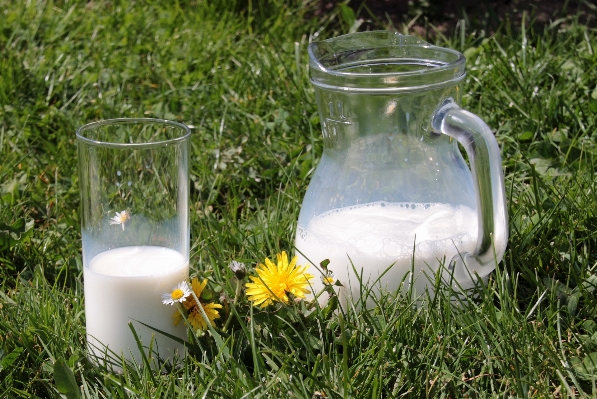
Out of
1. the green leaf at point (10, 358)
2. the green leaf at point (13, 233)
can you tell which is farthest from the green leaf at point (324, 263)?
the green leaf at point (13, 233)

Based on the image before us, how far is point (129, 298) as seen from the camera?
1.58m

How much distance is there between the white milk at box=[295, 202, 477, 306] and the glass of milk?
310mm

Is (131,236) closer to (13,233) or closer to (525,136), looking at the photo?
(13,233)

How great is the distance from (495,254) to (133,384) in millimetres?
767

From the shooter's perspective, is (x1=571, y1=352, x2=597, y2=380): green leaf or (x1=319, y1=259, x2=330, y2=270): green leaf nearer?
(x1=571, y1=352, x2=597, y2=380): green leaf

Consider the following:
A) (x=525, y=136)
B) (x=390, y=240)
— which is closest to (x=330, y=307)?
(x=390, y=240)

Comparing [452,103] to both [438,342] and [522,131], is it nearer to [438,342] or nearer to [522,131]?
[438,342]

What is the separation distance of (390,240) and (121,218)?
1.87ft

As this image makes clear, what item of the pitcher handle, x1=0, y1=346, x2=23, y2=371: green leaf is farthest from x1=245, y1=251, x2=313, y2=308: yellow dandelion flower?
x1=0, y1=346, x2=23, y2=371: green leaf

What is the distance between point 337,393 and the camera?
136cm

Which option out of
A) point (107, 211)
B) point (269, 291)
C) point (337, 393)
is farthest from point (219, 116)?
point (337, 393)

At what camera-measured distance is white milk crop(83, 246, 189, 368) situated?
1.58 m

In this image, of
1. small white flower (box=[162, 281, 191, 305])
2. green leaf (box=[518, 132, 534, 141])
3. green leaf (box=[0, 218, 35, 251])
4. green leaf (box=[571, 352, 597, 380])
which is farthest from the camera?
green leaf (box=[518, 132, 534, 141])

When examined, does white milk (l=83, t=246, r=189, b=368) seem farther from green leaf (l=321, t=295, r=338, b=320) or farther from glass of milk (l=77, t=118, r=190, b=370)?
green leaf (l=321, t=295, r=338, b=320)
